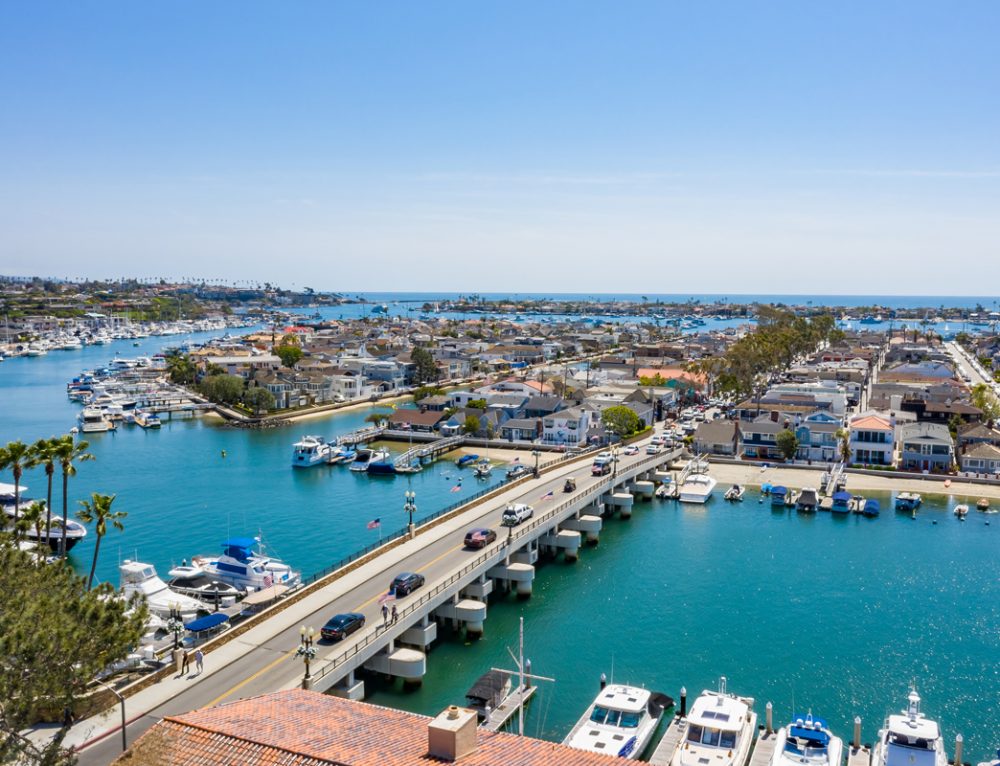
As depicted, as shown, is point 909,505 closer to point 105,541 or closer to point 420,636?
point 420,636

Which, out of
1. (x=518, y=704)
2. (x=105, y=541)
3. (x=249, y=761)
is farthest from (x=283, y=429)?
(x=249, y=761)

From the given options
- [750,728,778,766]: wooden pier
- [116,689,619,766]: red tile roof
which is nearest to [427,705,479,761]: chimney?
[116,689,619,766]: red tile roof

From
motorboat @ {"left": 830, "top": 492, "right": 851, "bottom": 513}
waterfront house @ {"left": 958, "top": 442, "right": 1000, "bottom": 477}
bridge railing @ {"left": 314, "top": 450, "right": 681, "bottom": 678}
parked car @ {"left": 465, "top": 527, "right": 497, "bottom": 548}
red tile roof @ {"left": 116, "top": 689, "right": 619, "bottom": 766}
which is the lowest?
motorboat @ {"left": 830, "top": 492, "right": 851, "bottom": 513}

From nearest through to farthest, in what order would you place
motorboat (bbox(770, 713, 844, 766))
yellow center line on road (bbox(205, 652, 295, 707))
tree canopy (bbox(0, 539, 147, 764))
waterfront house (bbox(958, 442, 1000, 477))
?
tree canopy (bbox(0, 539, 147, 764)) < motorboat (bbox(770, 713, 844, 766)) < yellow center line on road (bbox(205, 652, 295, 707)) < waterfront house (bbox(958, 442, 1000, 477))

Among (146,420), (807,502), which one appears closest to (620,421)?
(807,502)

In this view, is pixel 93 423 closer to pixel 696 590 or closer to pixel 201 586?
pixel 201 586

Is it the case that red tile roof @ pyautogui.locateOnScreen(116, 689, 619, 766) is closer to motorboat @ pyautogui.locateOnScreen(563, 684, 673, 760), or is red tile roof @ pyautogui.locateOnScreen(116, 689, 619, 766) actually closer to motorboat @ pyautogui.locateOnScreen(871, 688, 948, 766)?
motorboat @ pyautogui.locateOnScreen(563, 684, 673, 760)
